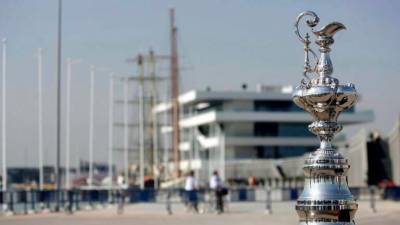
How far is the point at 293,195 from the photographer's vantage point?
4341 centimetres

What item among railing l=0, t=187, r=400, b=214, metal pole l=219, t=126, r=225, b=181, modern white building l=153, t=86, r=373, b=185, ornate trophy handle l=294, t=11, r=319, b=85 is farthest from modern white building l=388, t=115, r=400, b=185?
ornate trophy handle l=294, t=11, r=319, b=85

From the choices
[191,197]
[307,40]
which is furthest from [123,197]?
[307,40]

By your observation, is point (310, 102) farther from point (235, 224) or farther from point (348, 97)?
point (235, 224)

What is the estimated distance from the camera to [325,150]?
929cm

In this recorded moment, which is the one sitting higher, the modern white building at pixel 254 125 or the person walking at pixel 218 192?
the modern white building at pixel 254 125

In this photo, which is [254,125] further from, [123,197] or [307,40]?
[307,40]

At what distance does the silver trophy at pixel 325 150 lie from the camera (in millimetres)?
9000

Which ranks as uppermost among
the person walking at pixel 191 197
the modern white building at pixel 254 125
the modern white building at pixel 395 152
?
the modern white building at pixel 254 125

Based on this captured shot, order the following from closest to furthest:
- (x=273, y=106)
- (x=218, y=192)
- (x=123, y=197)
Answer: (x=218, y=192) → (x=123, y=197) → (x=273, y=106)

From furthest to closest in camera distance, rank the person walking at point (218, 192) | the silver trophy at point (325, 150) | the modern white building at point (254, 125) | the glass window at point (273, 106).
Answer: the glass window at point (273, 106), the modern white building at point (254, 125), the person walking at point (218, 192), the silver trophy at point (325, 150)

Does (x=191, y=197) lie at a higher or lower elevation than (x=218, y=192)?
lower

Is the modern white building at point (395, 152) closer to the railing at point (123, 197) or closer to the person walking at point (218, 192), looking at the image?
the railing at point (123, 197)

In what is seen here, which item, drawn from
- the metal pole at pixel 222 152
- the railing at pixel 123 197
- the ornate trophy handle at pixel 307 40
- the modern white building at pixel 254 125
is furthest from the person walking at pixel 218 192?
the modern white building at pixel 254 125

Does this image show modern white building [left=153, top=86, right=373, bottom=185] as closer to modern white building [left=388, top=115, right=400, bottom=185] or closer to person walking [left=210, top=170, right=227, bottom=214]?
modern white building [left=388, top=115, right=400, bottom=185]
